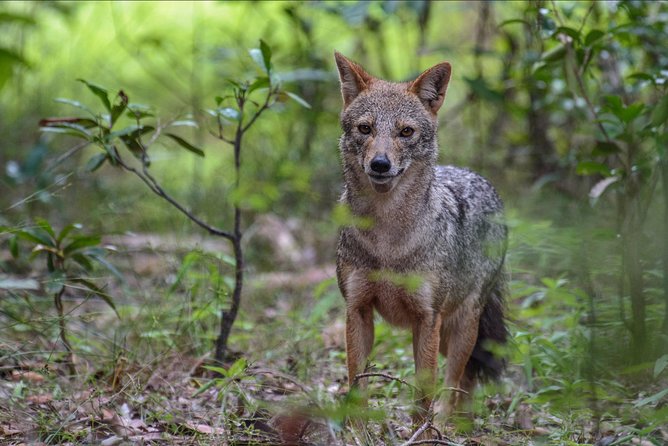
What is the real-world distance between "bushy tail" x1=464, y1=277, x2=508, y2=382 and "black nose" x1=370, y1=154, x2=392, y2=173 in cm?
168

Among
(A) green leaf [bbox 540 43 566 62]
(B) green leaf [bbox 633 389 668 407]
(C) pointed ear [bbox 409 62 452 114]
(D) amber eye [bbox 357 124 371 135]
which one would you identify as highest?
(A) green leaf [bbox 540 43 566 62]

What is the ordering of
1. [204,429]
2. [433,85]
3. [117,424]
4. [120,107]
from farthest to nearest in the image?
[433,85] < [120,107] < [204,429] < [117,424]

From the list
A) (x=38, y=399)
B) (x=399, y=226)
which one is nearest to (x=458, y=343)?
(x=399, y=226)

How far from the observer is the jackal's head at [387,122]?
188 inches

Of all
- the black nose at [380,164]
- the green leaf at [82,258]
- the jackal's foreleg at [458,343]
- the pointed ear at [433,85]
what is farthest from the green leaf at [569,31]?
the green leaf at [82,258]

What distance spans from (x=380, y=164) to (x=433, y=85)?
2.94 feet

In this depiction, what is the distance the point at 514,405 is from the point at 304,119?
18.7 feet

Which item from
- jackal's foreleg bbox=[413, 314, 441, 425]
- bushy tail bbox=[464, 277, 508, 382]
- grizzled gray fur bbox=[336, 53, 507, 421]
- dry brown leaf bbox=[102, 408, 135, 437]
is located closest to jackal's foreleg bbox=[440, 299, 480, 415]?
grizzled gray fur bbox=[336, 53, 507, 421]

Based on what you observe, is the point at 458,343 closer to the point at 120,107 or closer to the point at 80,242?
the point at 80,242

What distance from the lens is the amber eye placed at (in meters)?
4.98

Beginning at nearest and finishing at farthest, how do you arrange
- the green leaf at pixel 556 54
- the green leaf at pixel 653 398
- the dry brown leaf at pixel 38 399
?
the green leaf at pixel 653 398 → the dry brown leaf at pixel 38 399 → the green leaf at pixel 556 54

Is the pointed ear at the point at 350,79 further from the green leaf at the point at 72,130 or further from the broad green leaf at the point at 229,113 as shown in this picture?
the green leaf at the point at 72,130

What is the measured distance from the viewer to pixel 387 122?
4.96m

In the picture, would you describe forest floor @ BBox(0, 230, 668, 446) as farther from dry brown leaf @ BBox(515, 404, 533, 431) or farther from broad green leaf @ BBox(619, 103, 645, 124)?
broad green leaf @ BBox(619, 103, 645, 124)
